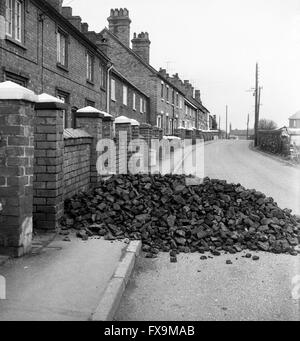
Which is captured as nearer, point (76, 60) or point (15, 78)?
point (15, 78)

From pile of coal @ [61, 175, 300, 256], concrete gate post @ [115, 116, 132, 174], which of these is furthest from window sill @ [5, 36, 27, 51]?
pile of coal @ [61, 175, 300, 256]

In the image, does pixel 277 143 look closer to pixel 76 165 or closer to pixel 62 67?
pixel 62 67

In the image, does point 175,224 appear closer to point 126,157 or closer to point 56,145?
point 56,145

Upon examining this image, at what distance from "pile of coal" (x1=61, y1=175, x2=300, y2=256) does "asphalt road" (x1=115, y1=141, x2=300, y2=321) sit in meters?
0.37

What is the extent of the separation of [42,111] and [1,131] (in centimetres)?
127

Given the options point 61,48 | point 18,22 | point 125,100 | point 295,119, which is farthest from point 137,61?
point 295,119

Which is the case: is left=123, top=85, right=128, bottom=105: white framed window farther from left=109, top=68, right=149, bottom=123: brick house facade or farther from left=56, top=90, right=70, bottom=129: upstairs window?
left=56, top=90, right=70, bottom=129: upstairs window

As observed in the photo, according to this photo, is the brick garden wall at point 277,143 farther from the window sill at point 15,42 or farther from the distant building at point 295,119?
the distant building at point 295,119

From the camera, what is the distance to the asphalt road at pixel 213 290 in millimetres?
3965

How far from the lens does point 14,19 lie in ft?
40.4

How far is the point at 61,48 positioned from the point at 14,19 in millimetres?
4468

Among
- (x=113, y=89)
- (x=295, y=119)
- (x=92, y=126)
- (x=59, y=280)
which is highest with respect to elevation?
(x=295, y=119)

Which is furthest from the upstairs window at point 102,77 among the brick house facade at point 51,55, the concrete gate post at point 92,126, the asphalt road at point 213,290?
the asphalt road at point 213,290

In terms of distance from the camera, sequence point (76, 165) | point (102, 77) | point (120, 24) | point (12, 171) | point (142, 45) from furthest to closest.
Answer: point (142, 45)
point (120, 24)
point (102, 77)
point (76, 165)
point (12, 171)
